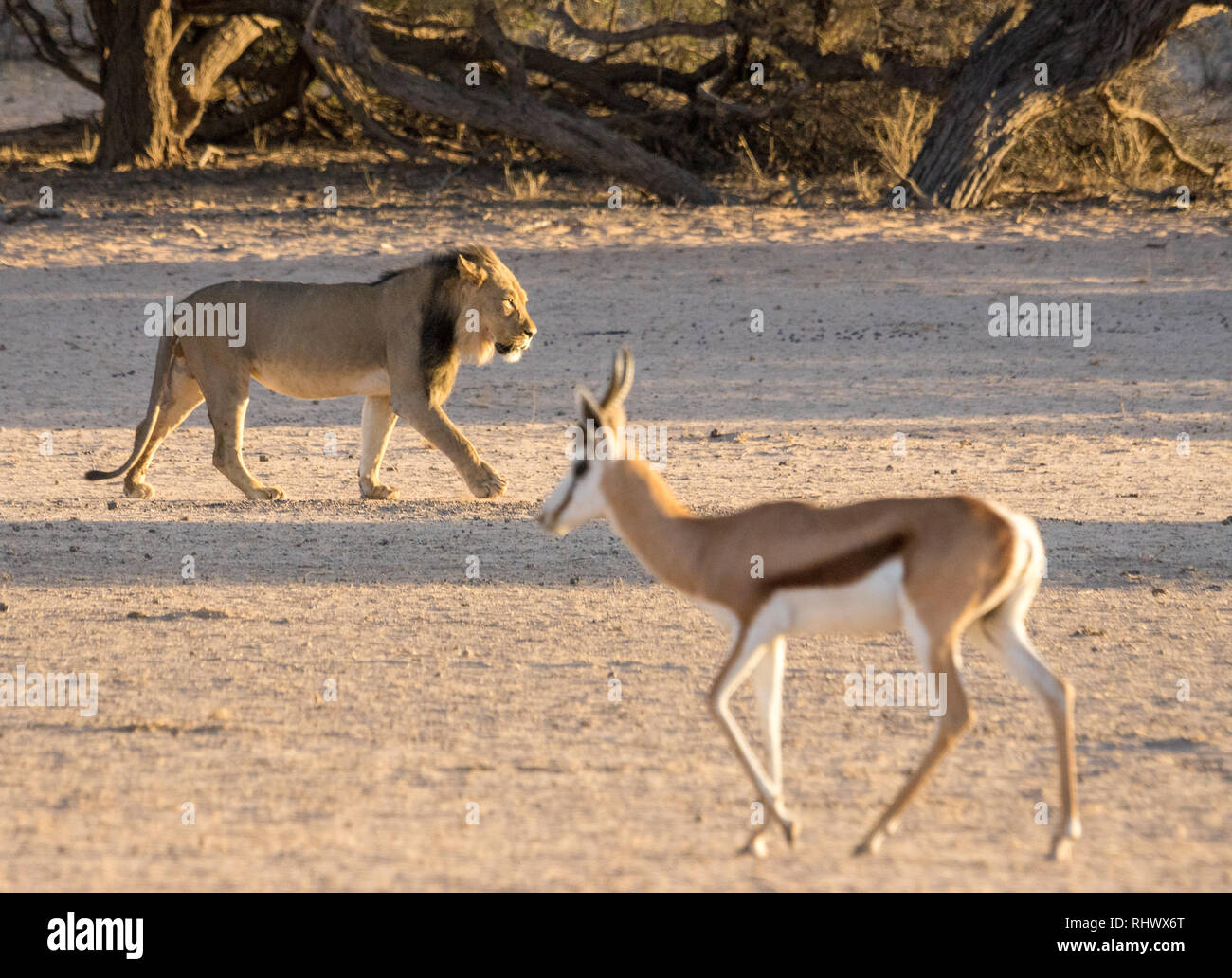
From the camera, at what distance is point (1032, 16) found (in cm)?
1841

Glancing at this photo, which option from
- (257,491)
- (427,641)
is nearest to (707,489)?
(257,491)

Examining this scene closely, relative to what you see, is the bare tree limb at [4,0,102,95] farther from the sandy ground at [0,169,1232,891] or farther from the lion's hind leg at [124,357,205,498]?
the lion's hind leg at [124,357,205,498]

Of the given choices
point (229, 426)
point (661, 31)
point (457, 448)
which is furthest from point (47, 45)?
point (457, 448)

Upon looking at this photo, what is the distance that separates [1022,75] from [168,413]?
38.2 ft

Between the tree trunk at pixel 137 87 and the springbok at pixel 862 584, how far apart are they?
17.2 metres

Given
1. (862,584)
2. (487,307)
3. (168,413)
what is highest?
(487,307)

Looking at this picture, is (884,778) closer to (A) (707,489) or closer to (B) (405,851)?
(B) (405,851)

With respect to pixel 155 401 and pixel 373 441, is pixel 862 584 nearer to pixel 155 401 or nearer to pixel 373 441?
pixel 373 441

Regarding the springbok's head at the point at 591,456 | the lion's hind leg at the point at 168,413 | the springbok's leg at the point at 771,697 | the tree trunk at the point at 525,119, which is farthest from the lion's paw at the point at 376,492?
the tree trunk at the point at 525,119

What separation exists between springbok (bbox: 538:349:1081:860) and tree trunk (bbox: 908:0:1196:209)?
14.6 meters

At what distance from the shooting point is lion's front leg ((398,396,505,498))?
31.0 feet

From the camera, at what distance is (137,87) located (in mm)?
20094

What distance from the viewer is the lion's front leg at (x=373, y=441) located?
9.79 metres

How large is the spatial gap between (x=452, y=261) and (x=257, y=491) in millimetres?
1787
